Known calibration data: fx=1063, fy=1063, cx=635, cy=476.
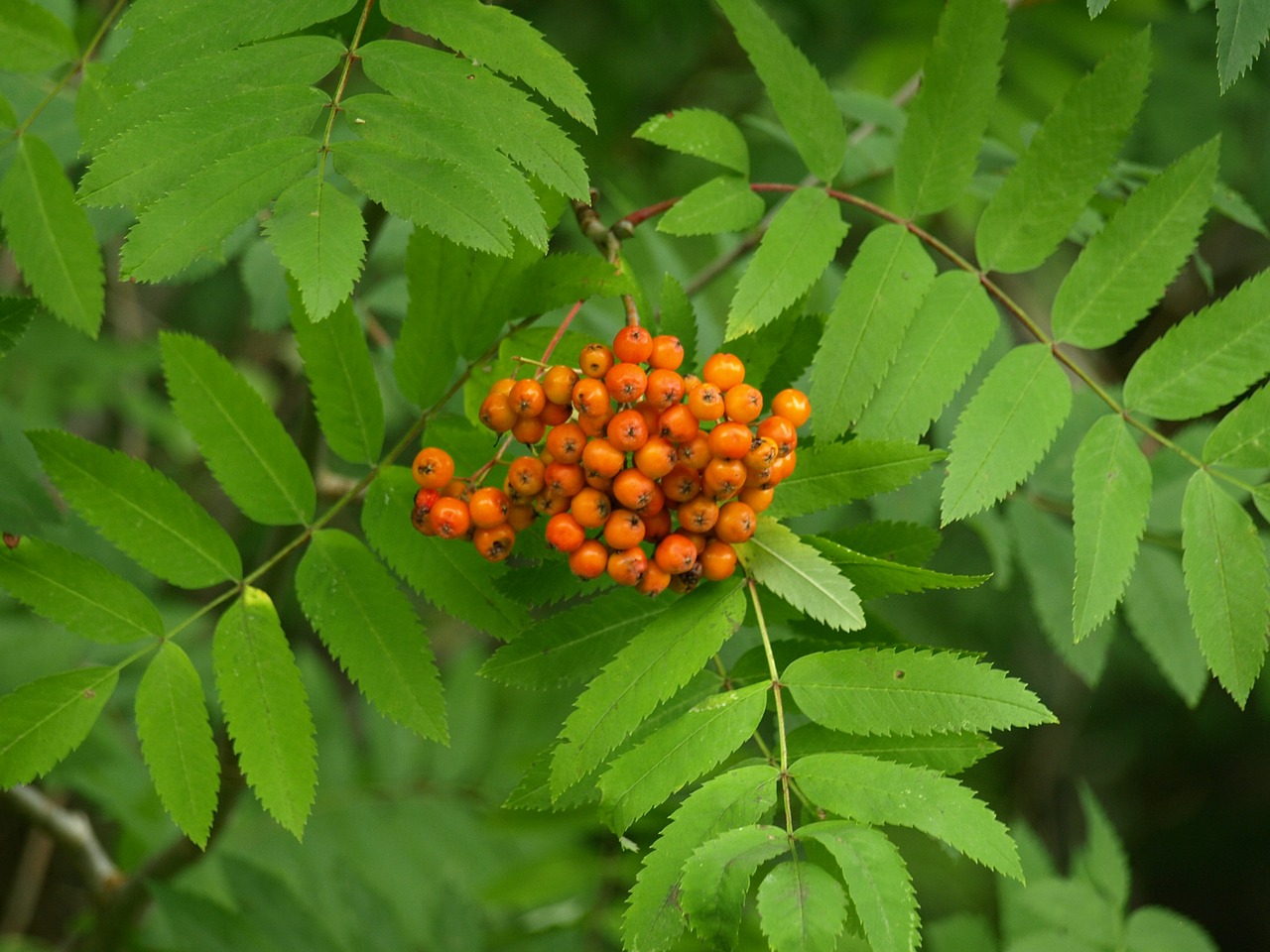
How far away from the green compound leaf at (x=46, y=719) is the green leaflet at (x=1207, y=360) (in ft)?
4.89

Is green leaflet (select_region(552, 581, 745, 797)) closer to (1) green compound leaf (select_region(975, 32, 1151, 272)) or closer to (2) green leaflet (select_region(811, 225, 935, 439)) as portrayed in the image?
(2) green leaflet (select_region(811, 225, 935, 439))

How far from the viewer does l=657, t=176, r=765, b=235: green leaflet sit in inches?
58.5

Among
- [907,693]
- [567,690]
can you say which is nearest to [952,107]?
[907,693]

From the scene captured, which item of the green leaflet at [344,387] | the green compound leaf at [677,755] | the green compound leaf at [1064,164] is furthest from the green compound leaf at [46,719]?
the green compound leaf at [1064,164]

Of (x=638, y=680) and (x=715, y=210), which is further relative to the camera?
(x=715, y=210)

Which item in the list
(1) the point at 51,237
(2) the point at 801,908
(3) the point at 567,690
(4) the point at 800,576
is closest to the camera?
(2) the point at 801,908

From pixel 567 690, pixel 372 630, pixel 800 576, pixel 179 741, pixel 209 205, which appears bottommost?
pixel 567 690

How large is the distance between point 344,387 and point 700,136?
2.13ft

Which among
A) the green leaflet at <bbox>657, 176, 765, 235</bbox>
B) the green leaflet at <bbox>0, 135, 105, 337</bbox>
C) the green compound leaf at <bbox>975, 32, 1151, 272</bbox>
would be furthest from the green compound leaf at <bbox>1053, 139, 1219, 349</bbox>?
the green leaflet at <bbox>0, 135, 105, 337</bbox>

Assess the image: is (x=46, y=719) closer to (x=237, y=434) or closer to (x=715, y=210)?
(x=237, y=434)

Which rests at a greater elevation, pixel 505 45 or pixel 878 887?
pixel 505 45

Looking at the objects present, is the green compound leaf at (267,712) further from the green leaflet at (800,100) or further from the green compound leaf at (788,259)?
the green leaflet at (800,100)

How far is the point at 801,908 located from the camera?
3.64ft

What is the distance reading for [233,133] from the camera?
50.8 inches
